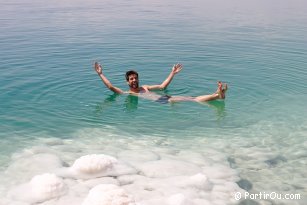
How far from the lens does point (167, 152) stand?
27.9 feet

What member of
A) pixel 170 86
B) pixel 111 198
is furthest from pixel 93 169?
pixel 170 86

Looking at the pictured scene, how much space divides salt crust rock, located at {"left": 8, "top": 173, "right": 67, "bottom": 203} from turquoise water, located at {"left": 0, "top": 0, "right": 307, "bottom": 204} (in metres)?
1.33

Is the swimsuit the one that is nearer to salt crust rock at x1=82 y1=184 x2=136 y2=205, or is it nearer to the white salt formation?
the white salt formation

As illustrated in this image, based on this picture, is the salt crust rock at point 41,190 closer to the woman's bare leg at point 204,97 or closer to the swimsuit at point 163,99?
the swimsuit at point 163,99

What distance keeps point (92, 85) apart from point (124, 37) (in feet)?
29.4

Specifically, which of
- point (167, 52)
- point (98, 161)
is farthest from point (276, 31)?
point (98, 161)

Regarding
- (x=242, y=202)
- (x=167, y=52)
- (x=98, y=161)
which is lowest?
(x=242, y=202)

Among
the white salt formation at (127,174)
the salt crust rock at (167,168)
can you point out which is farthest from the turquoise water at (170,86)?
the salt crust rock at (167,168)

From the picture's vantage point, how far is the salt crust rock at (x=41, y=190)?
250 inches

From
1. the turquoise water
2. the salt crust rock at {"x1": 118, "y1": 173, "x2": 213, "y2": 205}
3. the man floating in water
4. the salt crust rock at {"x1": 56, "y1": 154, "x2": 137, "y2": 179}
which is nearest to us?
the salt crust rock at {"x1": 118, "y1": 173, "x2": 213, "y2": 205}

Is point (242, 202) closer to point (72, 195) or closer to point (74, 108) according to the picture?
point (72, 195)

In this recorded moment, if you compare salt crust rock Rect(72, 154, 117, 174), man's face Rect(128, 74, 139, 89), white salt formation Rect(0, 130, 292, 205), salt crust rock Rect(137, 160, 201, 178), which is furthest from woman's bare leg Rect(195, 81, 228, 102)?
salt crust rock Rect(72, 154, 117, 174)

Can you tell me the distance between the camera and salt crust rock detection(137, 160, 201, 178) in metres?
7.36

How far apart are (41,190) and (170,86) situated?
761 centimetres
